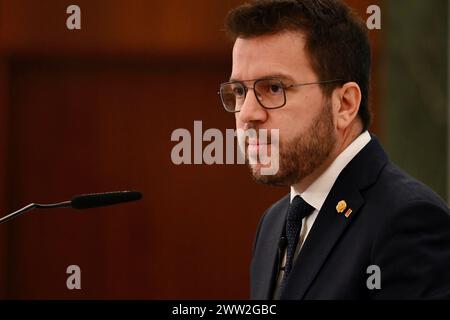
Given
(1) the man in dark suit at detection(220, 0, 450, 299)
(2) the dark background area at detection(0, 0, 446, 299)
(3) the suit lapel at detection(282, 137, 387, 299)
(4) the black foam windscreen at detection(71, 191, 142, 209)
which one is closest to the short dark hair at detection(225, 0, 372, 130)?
(1) the man in dark suit at detection(220, 0, 450, 299)

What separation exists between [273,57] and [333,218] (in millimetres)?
285

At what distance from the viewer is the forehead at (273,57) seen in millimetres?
1107

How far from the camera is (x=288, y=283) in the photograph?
40.5 inches

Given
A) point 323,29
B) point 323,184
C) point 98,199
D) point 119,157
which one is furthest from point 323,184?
point 119,157

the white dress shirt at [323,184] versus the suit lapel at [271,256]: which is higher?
the white dress shirt at [323,184]

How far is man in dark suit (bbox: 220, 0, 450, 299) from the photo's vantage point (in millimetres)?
965

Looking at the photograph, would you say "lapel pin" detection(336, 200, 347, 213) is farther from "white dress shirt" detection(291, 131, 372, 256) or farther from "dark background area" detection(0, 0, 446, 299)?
"dark background area" detection(0, 0, 446, 299)

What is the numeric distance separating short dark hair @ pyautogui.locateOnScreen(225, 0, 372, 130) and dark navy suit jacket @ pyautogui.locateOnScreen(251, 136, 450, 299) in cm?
14

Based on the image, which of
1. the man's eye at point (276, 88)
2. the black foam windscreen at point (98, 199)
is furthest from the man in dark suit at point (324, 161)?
the black foam windscreen at point (98, 199)

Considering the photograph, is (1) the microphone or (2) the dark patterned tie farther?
(2) the dark patterned tie

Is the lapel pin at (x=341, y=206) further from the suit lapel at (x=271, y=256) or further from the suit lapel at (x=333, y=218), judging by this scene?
the suit lapel at (x=271, y=256)

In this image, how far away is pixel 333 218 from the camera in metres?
1.06

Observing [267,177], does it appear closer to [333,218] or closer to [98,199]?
[333,218]
